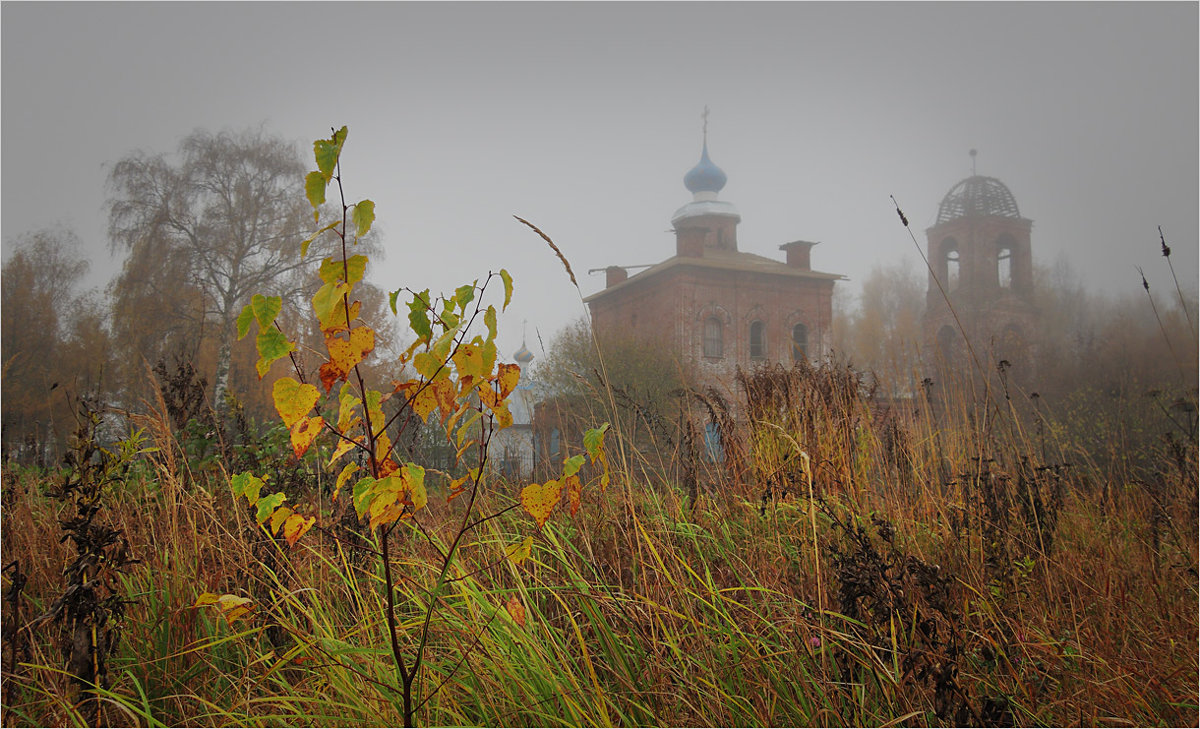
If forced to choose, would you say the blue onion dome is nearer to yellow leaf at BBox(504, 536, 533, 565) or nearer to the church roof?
the church roof

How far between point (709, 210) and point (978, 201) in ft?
30.9

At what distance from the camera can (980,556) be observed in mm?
2795

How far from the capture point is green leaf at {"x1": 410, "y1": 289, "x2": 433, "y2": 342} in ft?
4.41

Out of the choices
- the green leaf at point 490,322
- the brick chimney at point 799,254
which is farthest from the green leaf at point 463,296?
the brick chimney at point 799,254

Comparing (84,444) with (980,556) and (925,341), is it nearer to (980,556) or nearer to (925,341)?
(980,556)

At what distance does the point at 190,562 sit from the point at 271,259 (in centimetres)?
1576

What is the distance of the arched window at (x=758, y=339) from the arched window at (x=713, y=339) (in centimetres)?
130

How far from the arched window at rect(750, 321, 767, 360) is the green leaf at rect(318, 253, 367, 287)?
2531 cm

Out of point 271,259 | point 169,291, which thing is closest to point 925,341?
point 271,259

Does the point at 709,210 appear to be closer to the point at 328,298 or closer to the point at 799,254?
the point at 799,254

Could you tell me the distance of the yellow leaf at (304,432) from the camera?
47.7 inches

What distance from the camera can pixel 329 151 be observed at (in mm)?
1233

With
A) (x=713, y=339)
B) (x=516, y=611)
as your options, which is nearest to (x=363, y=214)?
(x=516, y=611)

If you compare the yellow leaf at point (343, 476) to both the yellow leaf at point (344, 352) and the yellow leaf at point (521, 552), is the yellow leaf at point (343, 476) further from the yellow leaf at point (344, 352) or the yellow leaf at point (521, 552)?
the yellow leaf at point (521, 552)
